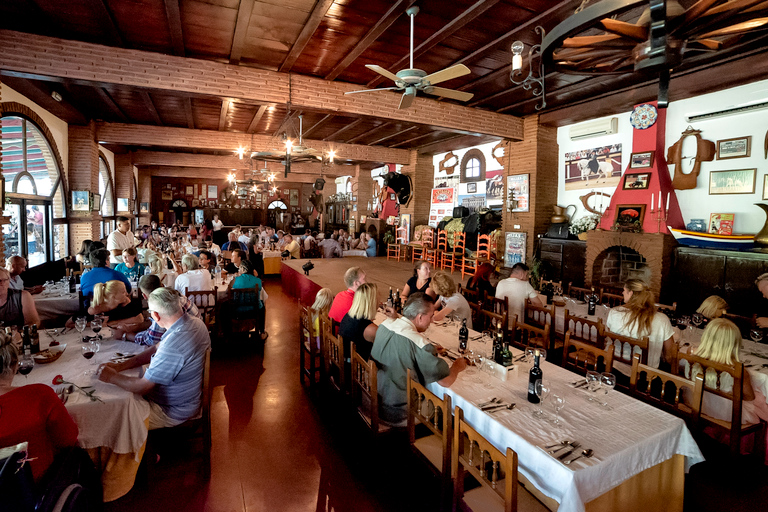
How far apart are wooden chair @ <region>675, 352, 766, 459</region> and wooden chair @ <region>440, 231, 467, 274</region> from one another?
24.6 feet

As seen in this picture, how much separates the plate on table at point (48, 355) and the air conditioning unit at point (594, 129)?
900 centimetres

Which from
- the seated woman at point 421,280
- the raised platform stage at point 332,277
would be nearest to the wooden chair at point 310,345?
the seated woman at point 421,280

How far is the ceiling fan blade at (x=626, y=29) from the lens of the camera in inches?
90.6

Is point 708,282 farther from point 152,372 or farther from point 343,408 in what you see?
point 152,372

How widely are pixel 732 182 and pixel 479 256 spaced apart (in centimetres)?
506

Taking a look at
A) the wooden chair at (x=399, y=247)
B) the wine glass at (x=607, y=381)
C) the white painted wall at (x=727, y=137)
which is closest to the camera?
the wine glass at (x=607, y=381)

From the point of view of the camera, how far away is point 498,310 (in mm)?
4816

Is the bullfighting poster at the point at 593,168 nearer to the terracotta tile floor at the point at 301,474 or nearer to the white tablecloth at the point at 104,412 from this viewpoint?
the terracotta tile floor at the point at 301,474

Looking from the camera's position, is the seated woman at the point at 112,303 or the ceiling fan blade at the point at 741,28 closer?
the ceiling fan blade at the point at 741,28

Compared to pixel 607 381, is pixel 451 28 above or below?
above

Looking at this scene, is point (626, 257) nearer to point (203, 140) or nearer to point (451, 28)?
point (451, 28)

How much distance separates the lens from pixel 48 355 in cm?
278

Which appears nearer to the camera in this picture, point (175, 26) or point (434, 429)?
point (434, 429)

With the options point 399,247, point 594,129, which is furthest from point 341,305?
point 399,247
